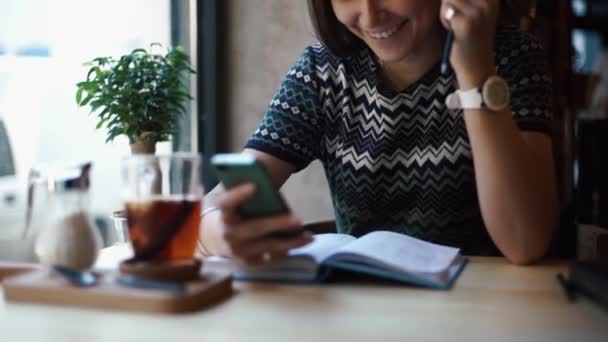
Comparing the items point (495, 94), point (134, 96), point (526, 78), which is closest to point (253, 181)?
point (495, 94)

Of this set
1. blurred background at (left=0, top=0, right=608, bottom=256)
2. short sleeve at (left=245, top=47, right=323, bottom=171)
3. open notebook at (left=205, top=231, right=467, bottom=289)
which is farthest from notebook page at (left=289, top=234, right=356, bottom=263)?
blurred background at (left=0, top=0, right=608, bottom=256)

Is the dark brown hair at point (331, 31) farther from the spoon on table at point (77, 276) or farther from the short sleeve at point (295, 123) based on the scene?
the spoon on table at point (77, 276)

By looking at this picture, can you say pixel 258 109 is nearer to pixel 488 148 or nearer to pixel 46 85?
pixel 46 85

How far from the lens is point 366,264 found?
97 centimetres

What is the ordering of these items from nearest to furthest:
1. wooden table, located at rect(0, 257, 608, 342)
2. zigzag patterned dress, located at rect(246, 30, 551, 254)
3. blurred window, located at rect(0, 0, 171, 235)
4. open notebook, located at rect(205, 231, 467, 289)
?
wooden table, located at rect(0, 257, 608, 342), open notebook, located at rect(205, 231, 467, 289), zigzag patterned dress, located at rect(246, 30, 551, 254), blurred window, located at rect(0, 0, 171, 235)

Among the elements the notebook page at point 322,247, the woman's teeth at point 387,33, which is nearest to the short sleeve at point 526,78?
the woman's teeth at point 387,33

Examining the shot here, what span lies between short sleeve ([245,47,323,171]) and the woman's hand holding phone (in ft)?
1.74

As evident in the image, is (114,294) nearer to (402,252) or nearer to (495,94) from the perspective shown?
(402,252)

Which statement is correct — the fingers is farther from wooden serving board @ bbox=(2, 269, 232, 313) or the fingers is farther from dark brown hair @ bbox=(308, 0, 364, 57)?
wooden serving board @ bbox=(2, 269, 232, 313)

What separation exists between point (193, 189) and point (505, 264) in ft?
1.67

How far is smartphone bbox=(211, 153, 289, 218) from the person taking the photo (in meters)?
0.90

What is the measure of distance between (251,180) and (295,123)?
2.06 ft

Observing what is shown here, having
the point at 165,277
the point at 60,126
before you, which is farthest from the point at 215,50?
the point at 165,277

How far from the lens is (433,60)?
1528 mm
